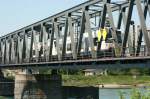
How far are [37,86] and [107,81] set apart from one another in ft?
308

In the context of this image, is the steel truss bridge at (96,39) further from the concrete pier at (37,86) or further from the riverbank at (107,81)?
Result: the riverbank at (107,81)

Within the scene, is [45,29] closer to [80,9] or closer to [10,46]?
[80,9]

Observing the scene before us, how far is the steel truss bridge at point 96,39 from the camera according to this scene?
140ft

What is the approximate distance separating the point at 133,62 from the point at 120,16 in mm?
13189

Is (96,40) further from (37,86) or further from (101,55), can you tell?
(37,86)

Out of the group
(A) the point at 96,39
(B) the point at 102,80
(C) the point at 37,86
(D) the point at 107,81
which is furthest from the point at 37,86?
(B) the point at 102,80

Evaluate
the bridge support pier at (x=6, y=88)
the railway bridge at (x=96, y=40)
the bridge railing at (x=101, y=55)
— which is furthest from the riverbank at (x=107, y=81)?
the bridge railing at (x=101, y=55)

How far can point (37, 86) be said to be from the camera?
75.3 meters

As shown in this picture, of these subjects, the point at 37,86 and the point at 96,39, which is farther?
the point at 37,86

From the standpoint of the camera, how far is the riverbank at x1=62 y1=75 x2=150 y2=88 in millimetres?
158625

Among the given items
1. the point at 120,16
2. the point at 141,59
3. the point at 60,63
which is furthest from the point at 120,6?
the point at 141,59

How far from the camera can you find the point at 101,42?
51688 millimetres

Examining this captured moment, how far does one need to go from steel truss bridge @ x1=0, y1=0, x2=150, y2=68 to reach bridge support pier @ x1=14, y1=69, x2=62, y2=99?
261 cm

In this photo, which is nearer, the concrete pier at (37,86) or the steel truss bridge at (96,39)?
the steel truss bridge at (96,39)
